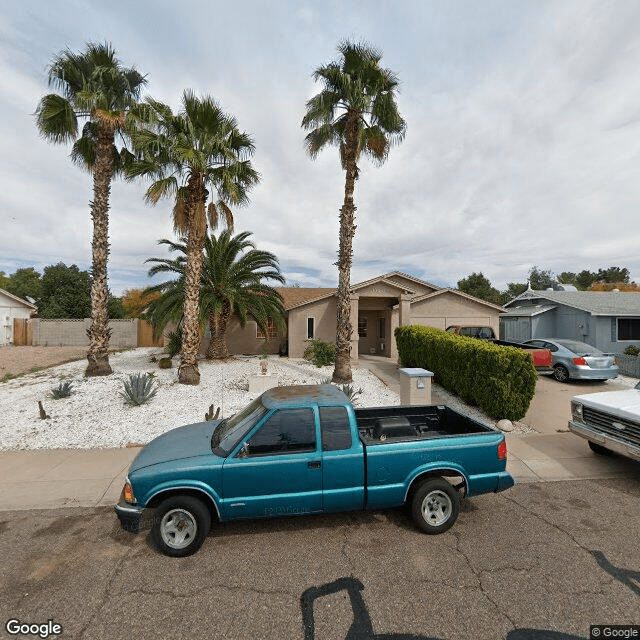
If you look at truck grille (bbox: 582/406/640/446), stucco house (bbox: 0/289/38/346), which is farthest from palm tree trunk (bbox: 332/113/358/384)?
stucco house (bbox: 0/289/38/346)

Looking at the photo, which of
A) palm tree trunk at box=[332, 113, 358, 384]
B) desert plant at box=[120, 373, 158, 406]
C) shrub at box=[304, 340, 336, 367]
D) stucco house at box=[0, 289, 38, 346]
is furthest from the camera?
stucco house at box=[0, 289, 38, 346]

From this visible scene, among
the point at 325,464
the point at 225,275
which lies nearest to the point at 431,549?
the point at 325,464

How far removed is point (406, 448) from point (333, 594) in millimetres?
1644

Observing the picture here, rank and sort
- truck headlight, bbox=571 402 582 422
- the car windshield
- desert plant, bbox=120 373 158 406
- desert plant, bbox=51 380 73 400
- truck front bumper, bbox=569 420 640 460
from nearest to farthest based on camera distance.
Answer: truck front bumper, bbox=569 420 640 460, truck headlight, bbox=571 402 582 422, desert plant, bbox=120 373 158 406, desert plant, bbox=51 380 73 400, the car windshield

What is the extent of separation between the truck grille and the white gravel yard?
4.63 metres

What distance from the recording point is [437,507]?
→ 13.6 feet

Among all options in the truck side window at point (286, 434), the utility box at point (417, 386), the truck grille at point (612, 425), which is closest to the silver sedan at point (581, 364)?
the truck grille at point (612, 425)

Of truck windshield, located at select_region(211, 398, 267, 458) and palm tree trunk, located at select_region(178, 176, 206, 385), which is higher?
palm tree trunk, located at select_region(178, 176, 206, 385)

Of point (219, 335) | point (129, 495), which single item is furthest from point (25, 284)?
point (129, 495)

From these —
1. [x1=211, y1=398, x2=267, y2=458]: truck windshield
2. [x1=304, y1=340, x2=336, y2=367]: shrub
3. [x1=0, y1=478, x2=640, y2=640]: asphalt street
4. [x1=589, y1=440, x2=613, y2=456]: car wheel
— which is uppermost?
[x1=304, y1=340, x2=336, y2=367]: shrub

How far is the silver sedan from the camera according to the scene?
11500 millimetres

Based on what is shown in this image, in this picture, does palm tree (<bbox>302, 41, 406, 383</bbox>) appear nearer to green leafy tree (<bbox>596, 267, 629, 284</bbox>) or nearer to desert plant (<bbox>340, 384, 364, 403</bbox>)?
desert plant (<bbox>340, 384, 364, 403</bbox>)

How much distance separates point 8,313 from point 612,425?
117ft

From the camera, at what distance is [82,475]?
5648 mm
